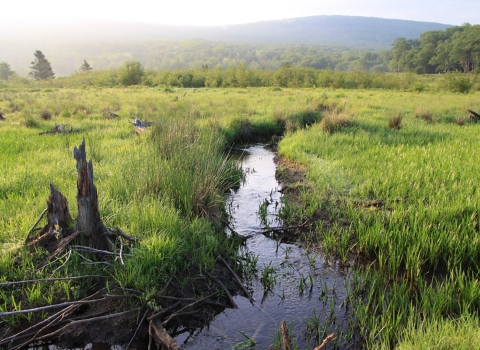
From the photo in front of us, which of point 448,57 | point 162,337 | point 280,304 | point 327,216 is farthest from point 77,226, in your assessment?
point 448,57

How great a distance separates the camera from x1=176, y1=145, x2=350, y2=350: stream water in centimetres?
344

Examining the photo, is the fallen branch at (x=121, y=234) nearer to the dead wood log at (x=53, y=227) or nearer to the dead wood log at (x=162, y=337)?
the dead wood log at (x=53, y=227)

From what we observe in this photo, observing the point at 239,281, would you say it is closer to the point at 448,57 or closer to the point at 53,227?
the point at 53,227

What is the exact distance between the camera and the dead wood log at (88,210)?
359cm

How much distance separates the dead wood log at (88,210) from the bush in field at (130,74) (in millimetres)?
57822

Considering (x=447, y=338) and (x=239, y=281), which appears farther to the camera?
(x=239, y=281)

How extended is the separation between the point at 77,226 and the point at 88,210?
30 centimetres

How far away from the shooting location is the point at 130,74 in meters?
57.6

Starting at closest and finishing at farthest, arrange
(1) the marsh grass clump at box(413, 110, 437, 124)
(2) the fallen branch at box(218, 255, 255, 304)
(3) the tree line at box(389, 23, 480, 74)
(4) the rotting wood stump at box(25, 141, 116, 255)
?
(4) the rotting wood stump at box(25, 141, 116, 255) → (2) the fallen branch at box(218, 255, 255, 304) → (1) the marsh grass clump at box(413, 110, 437, 124) → (3) the tree line at box(389, 23, 480, 74)

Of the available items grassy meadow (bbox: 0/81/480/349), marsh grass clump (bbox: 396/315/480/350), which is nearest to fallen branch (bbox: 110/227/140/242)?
grassy meadow (bbox: 0/81/480/349)

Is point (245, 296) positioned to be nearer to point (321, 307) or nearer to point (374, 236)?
point (321, 307)

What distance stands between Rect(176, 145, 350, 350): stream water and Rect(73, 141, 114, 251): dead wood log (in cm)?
146

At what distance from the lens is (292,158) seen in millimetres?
9805

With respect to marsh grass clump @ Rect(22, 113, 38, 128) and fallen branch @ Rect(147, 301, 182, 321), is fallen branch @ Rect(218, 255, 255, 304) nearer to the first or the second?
fallen branch @ Rect(147, 301, 182, 321)
